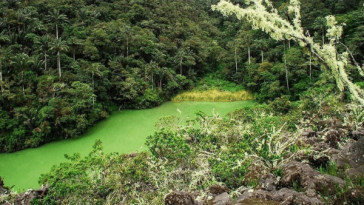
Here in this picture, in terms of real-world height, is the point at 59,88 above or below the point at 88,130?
above

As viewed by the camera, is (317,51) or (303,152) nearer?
(317,51)

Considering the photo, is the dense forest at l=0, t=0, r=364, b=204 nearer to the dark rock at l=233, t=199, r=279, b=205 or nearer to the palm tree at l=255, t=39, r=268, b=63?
the palm tree at l=255, t=39, r=268, b=63

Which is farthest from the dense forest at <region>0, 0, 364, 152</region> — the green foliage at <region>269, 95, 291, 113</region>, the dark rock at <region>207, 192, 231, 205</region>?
the dark rock at <region>207, 192, 231, 205</region>

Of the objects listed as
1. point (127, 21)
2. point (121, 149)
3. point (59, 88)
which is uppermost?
point (127, 21)

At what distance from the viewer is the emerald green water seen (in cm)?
966

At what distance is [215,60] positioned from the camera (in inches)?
1123

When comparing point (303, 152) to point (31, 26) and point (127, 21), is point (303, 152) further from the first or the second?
point (127, 21)

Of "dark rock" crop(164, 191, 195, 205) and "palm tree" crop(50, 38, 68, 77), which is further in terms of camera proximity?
"palm tree" crop(50, 38, 68, 77)

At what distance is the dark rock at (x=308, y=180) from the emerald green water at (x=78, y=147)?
5100 mm

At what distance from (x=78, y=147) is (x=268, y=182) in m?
10.7

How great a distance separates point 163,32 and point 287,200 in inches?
1043

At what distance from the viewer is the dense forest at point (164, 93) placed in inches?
185

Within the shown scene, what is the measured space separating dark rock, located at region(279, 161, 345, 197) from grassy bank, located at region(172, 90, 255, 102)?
17.2 m

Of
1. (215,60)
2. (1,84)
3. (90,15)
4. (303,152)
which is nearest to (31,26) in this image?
(90,15)
